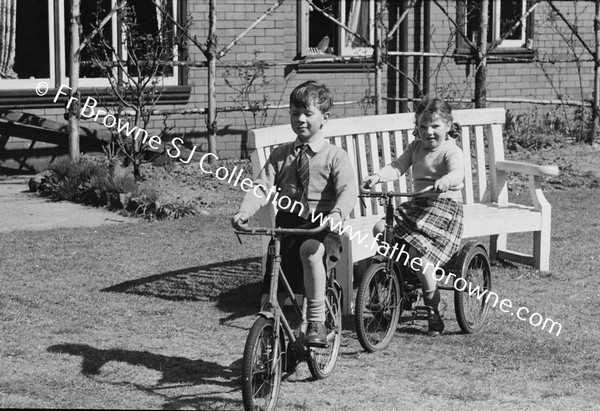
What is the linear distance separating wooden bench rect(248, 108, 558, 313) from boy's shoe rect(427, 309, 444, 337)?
58 cm

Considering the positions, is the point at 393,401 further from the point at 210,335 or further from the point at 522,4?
the point at 522,4

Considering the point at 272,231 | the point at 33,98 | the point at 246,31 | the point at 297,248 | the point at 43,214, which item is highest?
the point at 246,31

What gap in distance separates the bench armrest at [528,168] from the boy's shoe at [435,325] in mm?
2131

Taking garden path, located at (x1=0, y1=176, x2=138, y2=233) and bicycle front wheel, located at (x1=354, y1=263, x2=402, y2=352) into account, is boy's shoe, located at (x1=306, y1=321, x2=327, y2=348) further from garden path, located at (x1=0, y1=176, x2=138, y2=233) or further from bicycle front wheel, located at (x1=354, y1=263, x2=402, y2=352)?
garden path, located at (x1=0, y1=176, x2=138, y2=233)

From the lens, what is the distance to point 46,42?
1291 cm

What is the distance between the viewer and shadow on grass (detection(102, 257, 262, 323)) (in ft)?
23.7

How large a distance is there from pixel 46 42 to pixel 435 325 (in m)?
7.86

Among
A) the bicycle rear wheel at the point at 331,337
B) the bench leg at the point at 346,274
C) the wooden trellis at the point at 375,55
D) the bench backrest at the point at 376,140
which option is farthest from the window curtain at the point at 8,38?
the bicycle rear wheel at the point at 331,337

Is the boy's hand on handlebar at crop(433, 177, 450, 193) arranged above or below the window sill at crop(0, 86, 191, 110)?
below

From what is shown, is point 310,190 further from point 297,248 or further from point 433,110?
point 433,110

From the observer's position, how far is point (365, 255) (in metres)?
7.00

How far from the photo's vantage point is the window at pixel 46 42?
12602 millimetres

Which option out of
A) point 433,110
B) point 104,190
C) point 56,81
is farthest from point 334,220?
point 56,81

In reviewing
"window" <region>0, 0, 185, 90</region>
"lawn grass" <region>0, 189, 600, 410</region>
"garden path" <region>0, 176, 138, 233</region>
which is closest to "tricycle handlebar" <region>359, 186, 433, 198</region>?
"lawn grass" <region>0, 189, 600, 410</region>
